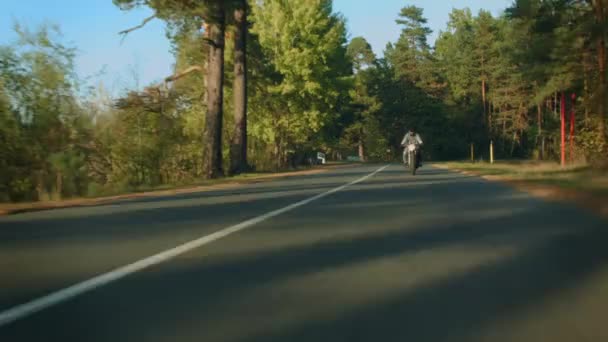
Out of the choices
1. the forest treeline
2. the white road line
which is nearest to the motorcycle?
the forest treeline

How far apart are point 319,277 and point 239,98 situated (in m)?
26.5

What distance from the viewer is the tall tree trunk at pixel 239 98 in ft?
101

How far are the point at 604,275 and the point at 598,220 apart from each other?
4.25 metres

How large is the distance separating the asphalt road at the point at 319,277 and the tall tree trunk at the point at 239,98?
65.5 ft

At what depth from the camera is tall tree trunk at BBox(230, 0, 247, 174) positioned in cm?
3067

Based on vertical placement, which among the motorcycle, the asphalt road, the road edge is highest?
the motorcycle

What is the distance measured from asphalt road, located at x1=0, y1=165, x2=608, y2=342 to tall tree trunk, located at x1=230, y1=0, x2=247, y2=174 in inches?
786

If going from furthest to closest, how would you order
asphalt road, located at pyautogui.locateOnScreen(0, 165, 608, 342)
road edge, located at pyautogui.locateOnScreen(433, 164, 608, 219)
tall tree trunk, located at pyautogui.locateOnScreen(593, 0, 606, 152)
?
tall tree trunk, located at pyautogui.locateOnScreen(593, 0, 606, 152), road edge, located at pyautogui.locateOnScreen(433, 164, 608, 219), asphalt road, located at pyautogui.locateOnScreen(0, 165, 608, 342)

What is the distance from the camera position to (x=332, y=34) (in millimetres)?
45688

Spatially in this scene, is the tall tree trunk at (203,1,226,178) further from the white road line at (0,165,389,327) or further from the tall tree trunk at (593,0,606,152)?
the white road line at (0,165,389,327)

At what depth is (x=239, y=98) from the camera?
104 feet

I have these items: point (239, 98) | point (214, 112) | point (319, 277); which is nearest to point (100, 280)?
point (319, 277)

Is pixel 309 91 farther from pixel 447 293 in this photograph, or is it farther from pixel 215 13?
pixel 447 293

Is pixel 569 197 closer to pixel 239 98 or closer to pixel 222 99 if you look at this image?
pixel 222 99
